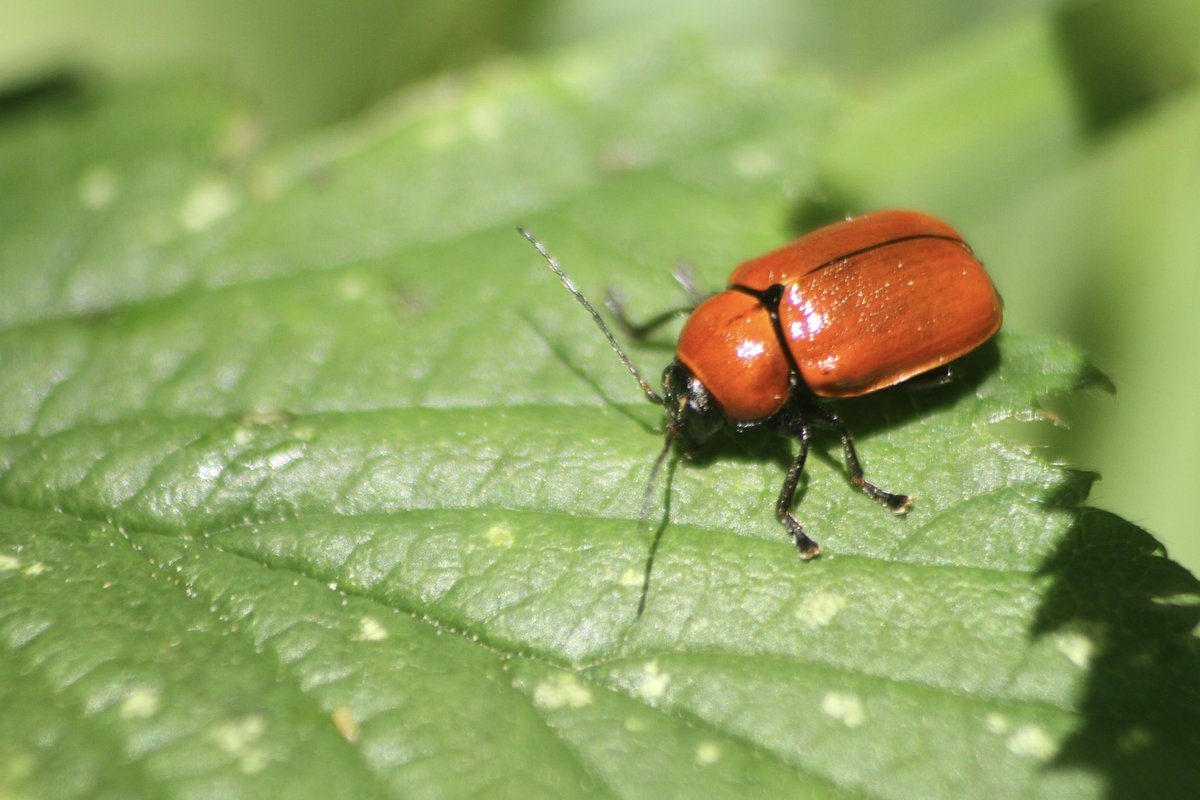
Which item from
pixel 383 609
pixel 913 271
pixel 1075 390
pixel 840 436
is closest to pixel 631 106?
pixel 913 271

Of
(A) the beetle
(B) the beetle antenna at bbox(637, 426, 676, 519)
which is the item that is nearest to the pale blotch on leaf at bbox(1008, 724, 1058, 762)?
(A) the beetle

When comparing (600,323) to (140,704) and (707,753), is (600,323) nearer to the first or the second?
(707,753)

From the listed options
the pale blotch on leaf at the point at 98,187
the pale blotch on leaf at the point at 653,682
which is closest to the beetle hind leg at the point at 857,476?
the pale blotch on leaf at the point at 653,682

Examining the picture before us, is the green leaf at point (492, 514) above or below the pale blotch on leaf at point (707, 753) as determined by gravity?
above

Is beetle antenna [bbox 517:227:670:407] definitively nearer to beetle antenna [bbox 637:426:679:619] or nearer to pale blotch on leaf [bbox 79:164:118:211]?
beetle antenna [bbox 637:426:679:619]

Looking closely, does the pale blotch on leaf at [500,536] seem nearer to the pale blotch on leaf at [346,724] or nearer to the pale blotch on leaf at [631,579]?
the pale blotch on leaf at [631,579]
